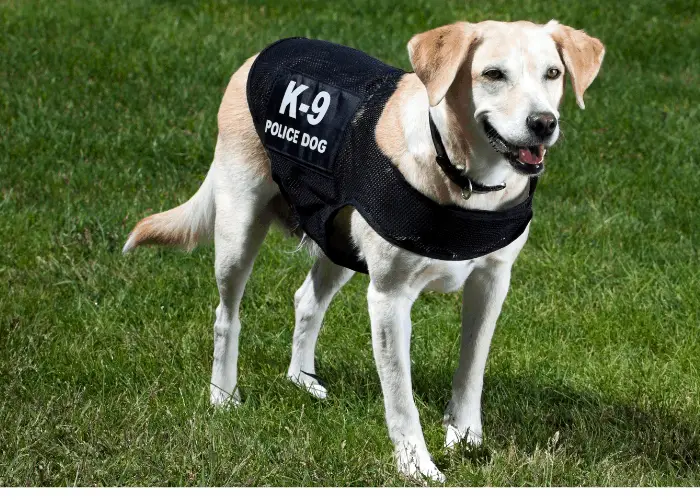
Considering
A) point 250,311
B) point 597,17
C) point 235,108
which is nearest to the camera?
point 235,108

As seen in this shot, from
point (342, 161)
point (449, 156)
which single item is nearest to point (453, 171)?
point (449, 156)

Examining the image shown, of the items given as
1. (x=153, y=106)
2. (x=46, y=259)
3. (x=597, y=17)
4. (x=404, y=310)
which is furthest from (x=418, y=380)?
(x=597, y=17)

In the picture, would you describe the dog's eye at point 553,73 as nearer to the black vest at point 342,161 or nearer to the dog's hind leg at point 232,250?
the black vest at point 342,161

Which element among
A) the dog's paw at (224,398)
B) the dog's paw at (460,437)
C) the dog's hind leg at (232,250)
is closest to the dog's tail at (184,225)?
the dog's hind leg at (232,250)

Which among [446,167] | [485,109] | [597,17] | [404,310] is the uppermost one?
[485,109]

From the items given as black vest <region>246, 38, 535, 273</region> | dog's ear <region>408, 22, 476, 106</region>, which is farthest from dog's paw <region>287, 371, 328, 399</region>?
dog's ear <region>408, 22, 476, 106</region>

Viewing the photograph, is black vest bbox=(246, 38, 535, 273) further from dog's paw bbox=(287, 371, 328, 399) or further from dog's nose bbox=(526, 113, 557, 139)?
dog's paw bbox=(287, 371, 328, 399)

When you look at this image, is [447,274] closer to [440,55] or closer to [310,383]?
[440,55]

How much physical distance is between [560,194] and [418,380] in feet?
8.21

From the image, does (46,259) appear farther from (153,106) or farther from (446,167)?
(446,167)

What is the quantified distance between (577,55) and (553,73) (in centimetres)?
15

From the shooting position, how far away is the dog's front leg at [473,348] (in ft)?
13.3

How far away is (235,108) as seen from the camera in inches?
179

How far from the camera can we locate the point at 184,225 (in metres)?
4.81
